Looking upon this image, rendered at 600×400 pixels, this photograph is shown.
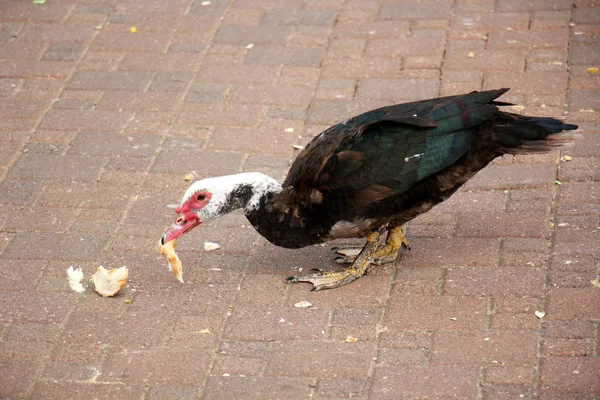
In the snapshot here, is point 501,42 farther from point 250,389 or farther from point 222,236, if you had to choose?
point 250,389

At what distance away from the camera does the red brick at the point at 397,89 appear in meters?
6.71

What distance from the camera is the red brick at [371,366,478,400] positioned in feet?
13.3

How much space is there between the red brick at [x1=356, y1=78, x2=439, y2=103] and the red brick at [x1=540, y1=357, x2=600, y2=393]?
9.50ft

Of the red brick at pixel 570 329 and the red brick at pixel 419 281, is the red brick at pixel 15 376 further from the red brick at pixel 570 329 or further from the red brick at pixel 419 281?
the red brick at pixel 570 329

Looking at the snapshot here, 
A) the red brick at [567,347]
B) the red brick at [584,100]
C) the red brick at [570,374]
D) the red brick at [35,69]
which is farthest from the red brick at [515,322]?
the red brick at [35,69]

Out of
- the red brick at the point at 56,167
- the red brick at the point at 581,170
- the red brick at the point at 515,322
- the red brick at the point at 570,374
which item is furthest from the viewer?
the red brick at the point at 56,167

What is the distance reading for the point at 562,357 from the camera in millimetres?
4227

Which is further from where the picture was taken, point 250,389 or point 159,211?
point 159,211

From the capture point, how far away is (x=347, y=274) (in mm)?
5008

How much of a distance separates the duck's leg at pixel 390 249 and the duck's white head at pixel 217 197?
698 millimetres

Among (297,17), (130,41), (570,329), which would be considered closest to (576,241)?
(570,329)

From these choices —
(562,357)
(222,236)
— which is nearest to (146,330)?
(222,236)

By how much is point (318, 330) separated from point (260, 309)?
0.37m

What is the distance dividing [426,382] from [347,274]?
3.32 feet
